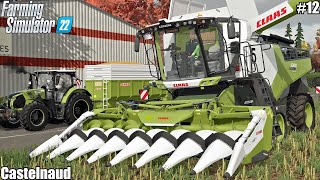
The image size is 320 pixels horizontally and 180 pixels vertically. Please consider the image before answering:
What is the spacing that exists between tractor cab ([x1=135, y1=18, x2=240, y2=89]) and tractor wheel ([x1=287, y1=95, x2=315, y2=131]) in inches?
84.8

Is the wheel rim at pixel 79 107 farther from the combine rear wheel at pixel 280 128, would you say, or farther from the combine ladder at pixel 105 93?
the combine rear wheel at pixel 280 128

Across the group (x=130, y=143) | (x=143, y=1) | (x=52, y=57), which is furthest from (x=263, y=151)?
(x=143, y=1)

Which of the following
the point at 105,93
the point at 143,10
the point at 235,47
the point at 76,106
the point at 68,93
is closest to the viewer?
the point at 235,47

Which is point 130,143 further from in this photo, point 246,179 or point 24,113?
point 24,113

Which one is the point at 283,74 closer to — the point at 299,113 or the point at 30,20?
the point at 299,113

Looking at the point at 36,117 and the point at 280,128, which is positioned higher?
the point at 280,128

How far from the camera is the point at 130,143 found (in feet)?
19.9

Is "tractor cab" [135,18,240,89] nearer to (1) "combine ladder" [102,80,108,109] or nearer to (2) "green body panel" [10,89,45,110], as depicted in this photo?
(2) "green body panel" [10,89,45,110]

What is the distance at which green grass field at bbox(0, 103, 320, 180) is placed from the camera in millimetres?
5285

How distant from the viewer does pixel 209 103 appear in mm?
6781

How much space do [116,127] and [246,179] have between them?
298cm

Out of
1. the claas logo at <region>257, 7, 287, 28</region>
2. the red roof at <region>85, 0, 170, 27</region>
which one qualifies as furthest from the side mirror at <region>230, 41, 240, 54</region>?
the red roof at <region>85, 0, 170, 27</region>

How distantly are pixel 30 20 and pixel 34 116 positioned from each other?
930 cm

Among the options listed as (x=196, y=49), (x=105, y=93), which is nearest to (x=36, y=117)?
(x=105, y=93)
